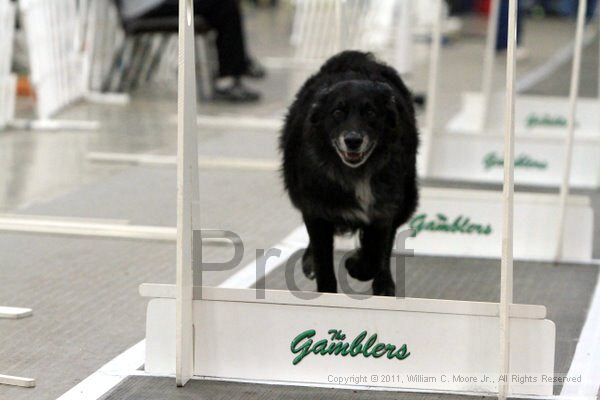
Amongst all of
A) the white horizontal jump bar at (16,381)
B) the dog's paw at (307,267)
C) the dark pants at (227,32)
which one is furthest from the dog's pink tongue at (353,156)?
the dark pants at (227,32)

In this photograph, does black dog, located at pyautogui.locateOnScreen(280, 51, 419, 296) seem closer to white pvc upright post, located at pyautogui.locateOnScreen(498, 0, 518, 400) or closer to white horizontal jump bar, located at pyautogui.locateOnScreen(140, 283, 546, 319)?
white horizontal jump bar, located at pyautogui.locateOnScreen(140, 283, 546, 319)

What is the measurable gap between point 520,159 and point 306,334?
358 centimetres

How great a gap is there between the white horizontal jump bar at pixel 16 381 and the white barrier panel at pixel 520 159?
3749 mm

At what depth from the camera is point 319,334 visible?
3.29m

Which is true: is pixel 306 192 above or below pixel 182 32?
below

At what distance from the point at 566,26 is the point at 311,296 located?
557 inches

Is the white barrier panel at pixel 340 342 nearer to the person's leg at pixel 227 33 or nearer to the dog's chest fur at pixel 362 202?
the dog's chest fur at pixel 362 202

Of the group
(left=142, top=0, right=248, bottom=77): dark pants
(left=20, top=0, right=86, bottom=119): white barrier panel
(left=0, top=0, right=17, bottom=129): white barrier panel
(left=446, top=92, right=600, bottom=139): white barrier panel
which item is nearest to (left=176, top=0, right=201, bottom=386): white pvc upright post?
(left=446, top=92, right=600, bottom=139): white barrier panel

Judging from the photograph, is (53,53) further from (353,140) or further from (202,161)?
(353,140)

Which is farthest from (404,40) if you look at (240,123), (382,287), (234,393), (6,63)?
(234,393)

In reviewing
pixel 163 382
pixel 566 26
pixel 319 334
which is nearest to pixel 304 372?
pixel 319 334

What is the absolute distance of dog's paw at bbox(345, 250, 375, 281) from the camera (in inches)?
152

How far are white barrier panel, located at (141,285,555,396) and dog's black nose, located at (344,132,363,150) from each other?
50 cm

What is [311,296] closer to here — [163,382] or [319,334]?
[319,334]
